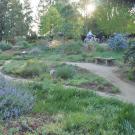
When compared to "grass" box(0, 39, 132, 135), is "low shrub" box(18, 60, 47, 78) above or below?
below

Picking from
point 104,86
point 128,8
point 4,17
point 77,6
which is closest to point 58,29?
point 77,6

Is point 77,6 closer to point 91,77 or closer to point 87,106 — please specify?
point 91,77

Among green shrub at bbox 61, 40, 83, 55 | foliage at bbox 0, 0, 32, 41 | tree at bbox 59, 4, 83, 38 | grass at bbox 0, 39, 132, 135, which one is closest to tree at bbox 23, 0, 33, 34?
foliage at bbox 0, 0, 32, 41

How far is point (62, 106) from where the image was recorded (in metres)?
7.38

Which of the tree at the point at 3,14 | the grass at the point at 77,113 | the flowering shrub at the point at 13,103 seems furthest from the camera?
the tree at the point at 3,14

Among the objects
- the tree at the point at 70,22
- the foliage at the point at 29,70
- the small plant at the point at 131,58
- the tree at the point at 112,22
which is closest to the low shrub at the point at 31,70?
the foliage at the point at 29,70

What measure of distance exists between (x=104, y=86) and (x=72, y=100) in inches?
132

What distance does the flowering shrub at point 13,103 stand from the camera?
6188 mm

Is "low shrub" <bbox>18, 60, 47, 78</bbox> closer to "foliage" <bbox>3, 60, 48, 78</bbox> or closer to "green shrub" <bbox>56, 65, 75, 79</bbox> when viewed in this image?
"foliage" <bbox>3, 60, 48, 78</bbox>

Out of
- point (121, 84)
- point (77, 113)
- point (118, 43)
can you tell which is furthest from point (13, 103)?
point (118, 43)

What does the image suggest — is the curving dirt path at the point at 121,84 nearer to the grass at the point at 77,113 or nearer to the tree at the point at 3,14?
the grass at the point at 77,113

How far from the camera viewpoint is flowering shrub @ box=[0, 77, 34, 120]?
619cm

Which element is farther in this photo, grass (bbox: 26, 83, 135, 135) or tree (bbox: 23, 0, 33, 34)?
tree (bbox: 23, 0, 33, 34)

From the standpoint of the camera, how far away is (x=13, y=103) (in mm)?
6375
